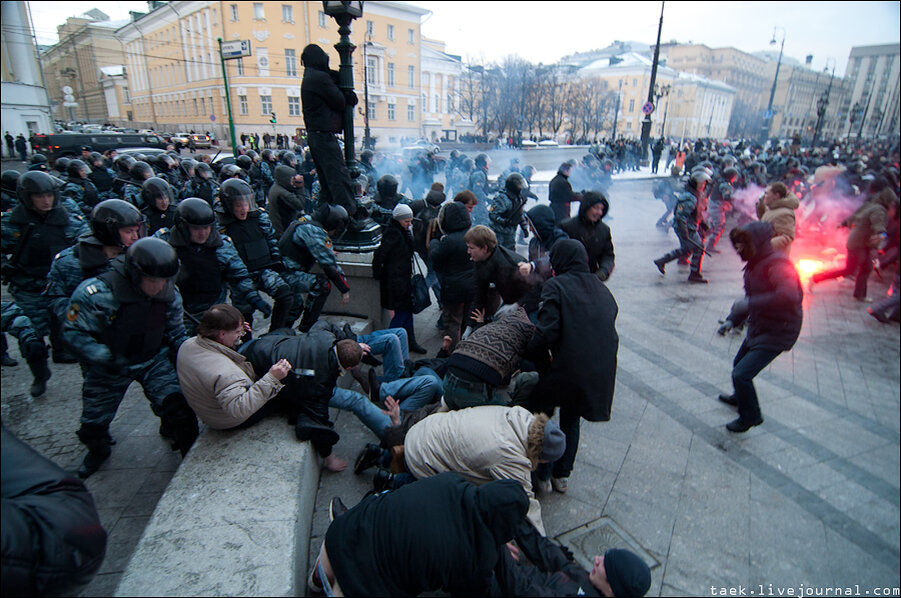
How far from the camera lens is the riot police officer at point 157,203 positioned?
16.8 feet

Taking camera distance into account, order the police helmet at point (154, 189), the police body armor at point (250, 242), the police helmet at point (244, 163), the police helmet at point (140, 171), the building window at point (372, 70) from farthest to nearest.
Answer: the building window at point (372, 70)
the police helmet at point (244, 163)
the police helmet at point (140, 171)
the police helmet at point (154, 189)
the police body armor at point (250, 242)

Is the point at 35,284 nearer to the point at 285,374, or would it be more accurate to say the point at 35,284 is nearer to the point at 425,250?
the point at 285,374

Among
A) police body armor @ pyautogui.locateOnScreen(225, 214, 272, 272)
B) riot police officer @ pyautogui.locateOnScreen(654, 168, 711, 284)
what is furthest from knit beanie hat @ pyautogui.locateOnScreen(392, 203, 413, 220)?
riot police officer @ pyautogui.locateOnScreen(654, 168, 711, 284)

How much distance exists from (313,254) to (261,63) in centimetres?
3076

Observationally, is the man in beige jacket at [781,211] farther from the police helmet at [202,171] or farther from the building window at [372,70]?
the building window at [372,70]

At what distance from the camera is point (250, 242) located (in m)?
4.48

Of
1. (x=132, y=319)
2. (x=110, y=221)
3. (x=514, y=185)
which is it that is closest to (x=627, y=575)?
(x=132, y=319)

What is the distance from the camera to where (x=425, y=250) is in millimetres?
5355

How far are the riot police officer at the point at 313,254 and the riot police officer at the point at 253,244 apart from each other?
0.16 metres

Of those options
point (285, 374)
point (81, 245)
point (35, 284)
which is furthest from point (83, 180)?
point (285, 374)

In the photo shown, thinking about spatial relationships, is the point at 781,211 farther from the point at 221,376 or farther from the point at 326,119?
the point at 221,376

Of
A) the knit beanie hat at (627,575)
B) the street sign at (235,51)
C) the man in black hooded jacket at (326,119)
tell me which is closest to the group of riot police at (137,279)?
the man in black hooded jacket at (326,119)

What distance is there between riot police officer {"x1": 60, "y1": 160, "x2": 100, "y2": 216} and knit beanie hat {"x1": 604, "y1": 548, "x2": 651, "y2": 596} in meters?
8.42

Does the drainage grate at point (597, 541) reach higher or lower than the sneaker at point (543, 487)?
lower
